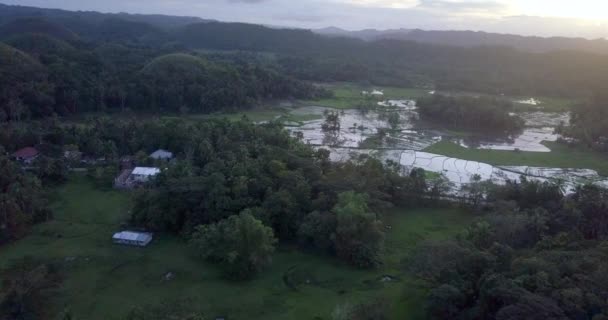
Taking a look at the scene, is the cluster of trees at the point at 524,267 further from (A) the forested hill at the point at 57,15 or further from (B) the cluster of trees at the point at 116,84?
(A) the forested hill at the point at 57,15

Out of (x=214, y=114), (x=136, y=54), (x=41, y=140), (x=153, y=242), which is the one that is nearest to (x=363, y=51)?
(x=136, y=54)

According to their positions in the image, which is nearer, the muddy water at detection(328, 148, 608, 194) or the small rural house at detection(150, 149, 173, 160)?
the small rural house at detection(150, 149, 173, 160)

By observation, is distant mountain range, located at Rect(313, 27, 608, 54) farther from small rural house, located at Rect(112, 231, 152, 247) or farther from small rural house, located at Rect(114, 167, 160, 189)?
small rural house, located at Rect(112, 231, 152, 247)

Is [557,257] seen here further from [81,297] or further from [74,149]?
[74,149]

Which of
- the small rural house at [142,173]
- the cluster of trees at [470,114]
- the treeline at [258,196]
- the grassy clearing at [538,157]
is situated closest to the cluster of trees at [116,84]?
the treeline at [258,196]

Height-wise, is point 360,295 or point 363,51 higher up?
point 363,51

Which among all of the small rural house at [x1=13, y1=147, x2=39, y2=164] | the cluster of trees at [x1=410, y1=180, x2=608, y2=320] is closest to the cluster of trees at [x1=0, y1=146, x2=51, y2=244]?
the small rural house at [x1=13, y1=147, x2=39, y2=164]
